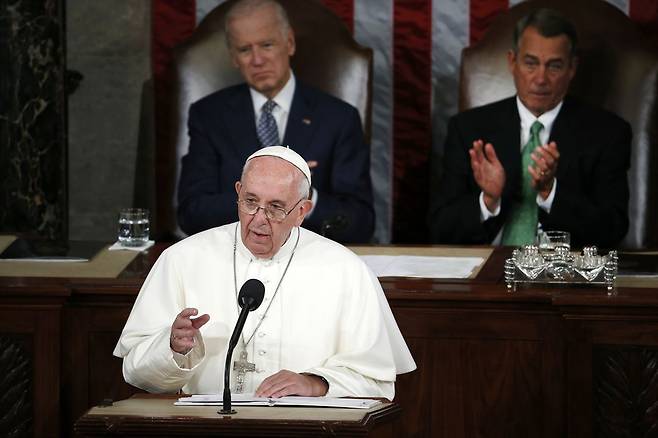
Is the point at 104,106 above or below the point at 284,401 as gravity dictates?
above

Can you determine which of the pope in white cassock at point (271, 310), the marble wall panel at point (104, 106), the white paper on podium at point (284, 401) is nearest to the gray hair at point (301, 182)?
the pope in white cassock at point (271, 310)

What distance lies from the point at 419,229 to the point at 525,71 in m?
1.20

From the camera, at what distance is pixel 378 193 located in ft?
25.3

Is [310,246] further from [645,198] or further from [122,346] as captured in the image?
[645,198]

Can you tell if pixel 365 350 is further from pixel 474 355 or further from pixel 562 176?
pixel 562 176

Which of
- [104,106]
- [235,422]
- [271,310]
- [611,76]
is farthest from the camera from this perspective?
[104,106]

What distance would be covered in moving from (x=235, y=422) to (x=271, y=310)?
87 cm

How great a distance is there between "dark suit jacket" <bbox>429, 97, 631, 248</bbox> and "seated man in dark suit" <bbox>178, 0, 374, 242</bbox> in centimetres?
38

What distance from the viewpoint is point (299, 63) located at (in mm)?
7145

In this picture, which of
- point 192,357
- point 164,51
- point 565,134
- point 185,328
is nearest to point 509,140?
point 565,134

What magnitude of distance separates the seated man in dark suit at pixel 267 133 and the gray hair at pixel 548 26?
841mm

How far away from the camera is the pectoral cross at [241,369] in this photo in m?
4.07

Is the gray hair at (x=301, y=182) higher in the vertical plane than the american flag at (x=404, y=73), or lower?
lower

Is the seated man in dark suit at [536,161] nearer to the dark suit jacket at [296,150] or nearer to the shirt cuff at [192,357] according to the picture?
the dark suit jacket at [296,150]
